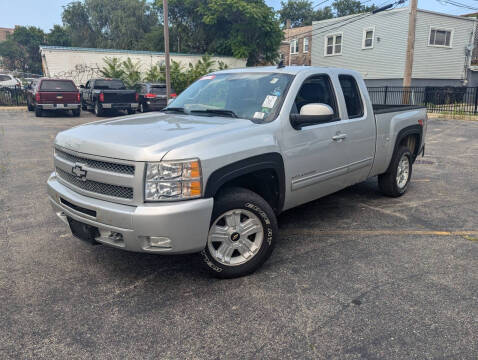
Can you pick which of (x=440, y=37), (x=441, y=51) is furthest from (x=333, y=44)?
(x=441, y=51)

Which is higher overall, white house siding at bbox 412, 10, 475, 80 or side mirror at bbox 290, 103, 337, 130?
white house siding at bbox 412, 10, 475, 80

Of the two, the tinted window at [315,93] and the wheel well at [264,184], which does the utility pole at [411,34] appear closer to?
the tinted window at [315,93]

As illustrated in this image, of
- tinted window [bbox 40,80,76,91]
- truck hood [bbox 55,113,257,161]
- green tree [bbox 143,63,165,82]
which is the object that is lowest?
truck hood [bbox 55,113,257,161]

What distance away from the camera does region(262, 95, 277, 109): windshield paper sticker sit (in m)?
4.03

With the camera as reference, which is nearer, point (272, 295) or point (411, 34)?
point (272, 295)

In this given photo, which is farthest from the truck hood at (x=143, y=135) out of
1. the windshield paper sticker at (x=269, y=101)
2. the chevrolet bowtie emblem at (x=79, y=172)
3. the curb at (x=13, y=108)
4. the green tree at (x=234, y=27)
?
the green tree at (x=234, y=27)

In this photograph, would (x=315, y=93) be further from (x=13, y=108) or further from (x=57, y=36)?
(x=57, y=36)

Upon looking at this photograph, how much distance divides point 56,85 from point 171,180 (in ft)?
60.3

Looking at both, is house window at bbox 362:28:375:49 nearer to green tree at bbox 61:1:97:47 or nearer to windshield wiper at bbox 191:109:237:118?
windshield wiper at bbox 191:109:237:118

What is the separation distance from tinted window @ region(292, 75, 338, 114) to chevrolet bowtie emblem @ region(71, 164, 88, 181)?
2.08m

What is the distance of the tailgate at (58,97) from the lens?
18594 mm

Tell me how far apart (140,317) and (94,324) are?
33cm

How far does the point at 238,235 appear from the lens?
3.56 metres

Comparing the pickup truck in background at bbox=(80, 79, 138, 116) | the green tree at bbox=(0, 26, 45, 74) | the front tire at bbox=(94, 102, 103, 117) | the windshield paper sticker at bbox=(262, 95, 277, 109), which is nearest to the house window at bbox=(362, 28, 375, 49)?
the pickup truck in background at bbox=(80, 79, 138, 116)
